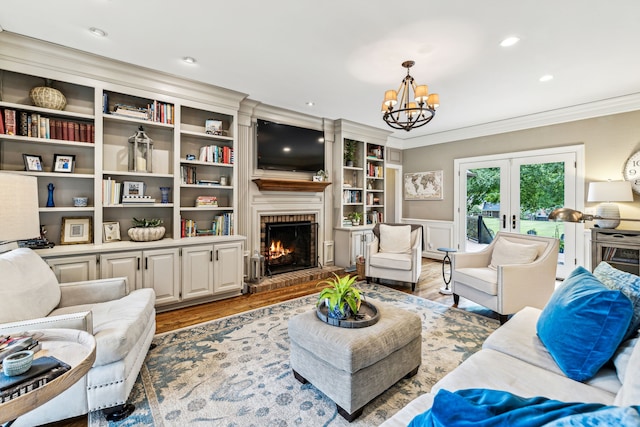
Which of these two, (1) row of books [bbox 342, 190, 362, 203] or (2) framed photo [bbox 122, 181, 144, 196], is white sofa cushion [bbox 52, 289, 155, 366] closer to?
(2) framed photo [bbox 122, 181, 144, 196]

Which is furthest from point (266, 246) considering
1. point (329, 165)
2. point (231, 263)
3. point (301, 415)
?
point (301, 415)

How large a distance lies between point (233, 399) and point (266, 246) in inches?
108

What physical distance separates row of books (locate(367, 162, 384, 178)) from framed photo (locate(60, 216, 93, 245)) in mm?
4536

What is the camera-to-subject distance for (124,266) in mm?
2906

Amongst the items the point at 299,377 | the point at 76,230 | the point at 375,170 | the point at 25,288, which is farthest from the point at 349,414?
the point at 375,170

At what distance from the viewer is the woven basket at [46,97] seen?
2736 mm

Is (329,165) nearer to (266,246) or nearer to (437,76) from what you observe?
(266,246)

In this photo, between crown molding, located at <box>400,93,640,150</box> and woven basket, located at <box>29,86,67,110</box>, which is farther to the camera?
crown molding, located at <box>400,93,640,150</box>

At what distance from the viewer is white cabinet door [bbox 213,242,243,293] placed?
355 centimetres

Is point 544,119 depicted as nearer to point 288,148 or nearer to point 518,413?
point 288,148

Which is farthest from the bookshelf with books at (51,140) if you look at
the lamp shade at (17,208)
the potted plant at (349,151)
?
the potted plant at (349,151)

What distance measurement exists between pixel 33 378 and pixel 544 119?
632cm

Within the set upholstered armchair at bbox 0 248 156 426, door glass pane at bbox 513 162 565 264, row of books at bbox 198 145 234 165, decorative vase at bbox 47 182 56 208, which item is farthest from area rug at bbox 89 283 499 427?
door glass pane at bbox 513 162 565 264

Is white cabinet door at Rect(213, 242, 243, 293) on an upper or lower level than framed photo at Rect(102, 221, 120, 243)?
lower
